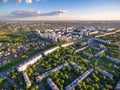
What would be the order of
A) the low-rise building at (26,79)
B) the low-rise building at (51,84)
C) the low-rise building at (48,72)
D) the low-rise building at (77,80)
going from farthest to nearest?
the low-rise building at (48,72) < the low-rise building at (26,79) < the low-rise building at (77,80) < the low-rise building at (51,84)

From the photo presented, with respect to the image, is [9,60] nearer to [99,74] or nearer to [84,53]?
[84,53]

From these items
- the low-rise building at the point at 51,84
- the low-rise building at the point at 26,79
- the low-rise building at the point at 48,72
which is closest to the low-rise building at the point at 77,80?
the low-rise building at the point at 51,84

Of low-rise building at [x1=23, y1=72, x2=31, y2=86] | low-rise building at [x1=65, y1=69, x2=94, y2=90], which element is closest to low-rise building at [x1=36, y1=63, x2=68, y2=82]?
low-rise building at [x1=23, y1=72, x2=31, y2=86]

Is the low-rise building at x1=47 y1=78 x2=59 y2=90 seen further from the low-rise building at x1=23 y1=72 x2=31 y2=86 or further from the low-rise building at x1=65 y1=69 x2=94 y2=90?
the low-rise building at x1=23 y1=72 x2=31 y2=86

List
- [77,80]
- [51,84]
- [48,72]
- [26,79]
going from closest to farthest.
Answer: [51,84], [77,80], [26,79], [48,72]

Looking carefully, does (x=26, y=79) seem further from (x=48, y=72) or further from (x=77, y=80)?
(x=77, y=80)

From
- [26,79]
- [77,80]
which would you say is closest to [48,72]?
[26,79]

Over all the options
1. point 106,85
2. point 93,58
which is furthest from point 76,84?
point 93,58

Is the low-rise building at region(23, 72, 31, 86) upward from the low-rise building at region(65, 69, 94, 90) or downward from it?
downward

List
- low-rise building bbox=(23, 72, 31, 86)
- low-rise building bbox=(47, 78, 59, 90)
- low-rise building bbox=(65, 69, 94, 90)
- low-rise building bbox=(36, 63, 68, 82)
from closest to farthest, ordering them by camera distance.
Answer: low-rise building bbox=(47, 78, 59, 90) → low-rise building bbox=(65, 69, 94, 90) → low-rise building bbox=(23, 72, 31, 86) → low-rise building bbox=(36, 63, 68, 82)

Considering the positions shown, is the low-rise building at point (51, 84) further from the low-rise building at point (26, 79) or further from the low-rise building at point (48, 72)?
the low-rise building at point (26, 79)

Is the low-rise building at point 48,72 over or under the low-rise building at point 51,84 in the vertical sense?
under

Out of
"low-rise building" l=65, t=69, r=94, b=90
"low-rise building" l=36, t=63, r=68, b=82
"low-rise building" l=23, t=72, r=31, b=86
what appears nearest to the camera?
"low-rise building" l=65, t=69, r=94, b=90
